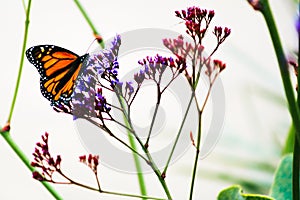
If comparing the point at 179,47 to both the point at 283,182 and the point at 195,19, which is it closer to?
the point at 195,19

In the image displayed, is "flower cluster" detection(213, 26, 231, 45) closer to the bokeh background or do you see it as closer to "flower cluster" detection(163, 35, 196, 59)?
"flower cluster" detection(163, 35, 196, 59)

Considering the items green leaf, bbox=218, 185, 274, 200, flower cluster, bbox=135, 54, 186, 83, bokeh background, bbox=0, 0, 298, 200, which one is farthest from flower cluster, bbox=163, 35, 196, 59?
bokeh background, bbox=0, 0, 298, 200

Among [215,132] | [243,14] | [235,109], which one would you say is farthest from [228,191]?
[243,14]

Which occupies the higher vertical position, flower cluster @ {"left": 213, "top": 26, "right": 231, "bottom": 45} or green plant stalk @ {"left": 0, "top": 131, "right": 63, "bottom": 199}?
flower cluster @ {"left": 213, "top": 26, "right": 231, "bottom": 45}

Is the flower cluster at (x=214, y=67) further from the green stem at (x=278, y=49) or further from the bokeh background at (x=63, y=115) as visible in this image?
the bokeh background at (x=63, y=115)

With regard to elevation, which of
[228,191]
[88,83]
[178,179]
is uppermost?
[88,83]

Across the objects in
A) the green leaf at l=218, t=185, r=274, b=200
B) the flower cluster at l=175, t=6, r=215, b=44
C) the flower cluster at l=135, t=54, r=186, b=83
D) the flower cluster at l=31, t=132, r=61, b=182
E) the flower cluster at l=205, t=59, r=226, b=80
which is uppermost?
the flower cluster at l=175, t=6, r=215, b=44

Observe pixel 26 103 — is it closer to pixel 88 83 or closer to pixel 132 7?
pixel 132 7

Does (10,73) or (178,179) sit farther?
(178,179)
